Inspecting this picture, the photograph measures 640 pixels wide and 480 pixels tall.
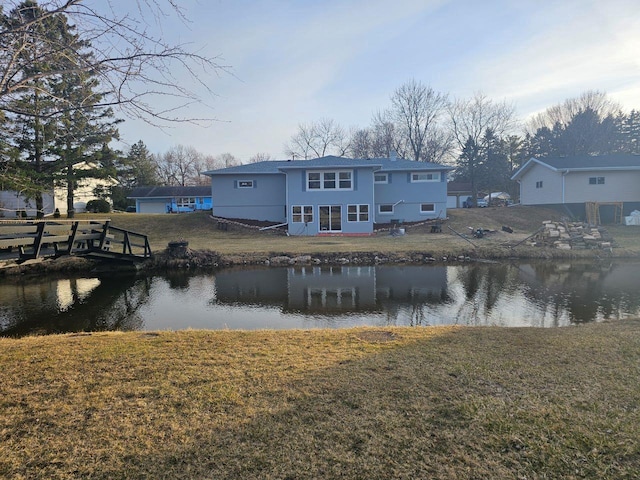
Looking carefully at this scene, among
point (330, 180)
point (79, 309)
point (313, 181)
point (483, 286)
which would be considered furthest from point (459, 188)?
point (79, 309)

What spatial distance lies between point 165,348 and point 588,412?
486 centimetres

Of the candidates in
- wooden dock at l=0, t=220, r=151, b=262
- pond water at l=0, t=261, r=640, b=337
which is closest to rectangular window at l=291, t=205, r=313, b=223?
pond water at l=0, t=261, r=640, b=337

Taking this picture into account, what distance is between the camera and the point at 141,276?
15.7 metres

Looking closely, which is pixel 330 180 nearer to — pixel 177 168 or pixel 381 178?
pixel 381 178

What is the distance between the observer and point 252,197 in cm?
2984

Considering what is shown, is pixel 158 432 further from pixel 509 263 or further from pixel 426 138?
pixel 426 138

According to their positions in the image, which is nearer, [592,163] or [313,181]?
[313,181]

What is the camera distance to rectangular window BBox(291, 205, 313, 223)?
27031mm

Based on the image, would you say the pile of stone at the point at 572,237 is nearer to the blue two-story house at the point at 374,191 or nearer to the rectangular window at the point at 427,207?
the blue two-story house at the point at 374,191

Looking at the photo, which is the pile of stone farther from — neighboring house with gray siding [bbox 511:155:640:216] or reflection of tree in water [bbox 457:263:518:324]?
neighboring house with gray siding [bbox 511:155:640:216]

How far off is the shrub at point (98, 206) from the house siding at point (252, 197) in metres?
15.0

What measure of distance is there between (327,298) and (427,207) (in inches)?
842

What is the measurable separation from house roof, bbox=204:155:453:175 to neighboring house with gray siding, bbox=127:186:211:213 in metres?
19.7

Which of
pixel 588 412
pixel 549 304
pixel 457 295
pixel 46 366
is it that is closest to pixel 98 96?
pixel 46 366
